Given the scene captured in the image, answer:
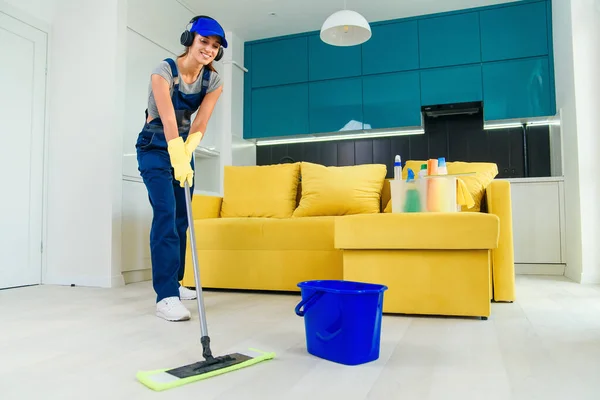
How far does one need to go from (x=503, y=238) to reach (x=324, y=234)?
2.98 ft

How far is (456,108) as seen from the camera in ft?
14.6

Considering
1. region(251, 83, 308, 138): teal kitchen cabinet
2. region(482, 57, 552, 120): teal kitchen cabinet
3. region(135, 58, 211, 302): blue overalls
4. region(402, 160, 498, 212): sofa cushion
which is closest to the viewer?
region(135, 58, 211, 302): blue overalls

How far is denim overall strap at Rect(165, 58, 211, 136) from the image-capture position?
2010 mm

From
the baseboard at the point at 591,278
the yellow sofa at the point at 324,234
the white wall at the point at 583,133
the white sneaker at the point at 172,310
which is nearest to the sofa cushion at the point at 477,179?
the yellow sofa at the point at 324,234

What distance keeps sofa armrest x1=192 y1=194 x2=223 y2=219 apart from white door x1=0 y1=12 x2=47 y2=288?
1228mm

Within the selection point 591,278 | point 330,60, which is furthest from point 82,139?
point 591,278

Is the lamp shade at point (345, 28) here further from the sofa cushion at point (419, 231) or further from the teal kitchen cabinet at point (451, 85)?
the sofa cushion at point (419, 231)

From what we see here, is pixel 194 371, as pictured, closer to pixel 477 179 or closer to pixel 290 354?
pixel 290 354

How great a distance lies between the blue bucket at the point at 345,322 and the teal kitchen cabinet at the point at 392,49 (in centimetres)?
374

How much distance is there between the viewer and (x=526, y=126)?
4.39 meters

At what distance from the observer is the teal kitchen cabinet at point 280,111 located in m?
4.95

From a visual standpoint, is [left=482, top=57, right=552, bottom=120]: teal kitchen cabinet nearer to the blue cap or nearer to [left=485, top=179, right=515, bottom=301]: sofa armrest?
[left=485, top=179, right=515, bottom=301]: sofa armrest

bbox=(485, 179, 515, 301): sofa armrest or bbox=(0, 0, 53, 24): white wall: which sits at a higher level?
bbox=(0, 0, 53, 24): white wall

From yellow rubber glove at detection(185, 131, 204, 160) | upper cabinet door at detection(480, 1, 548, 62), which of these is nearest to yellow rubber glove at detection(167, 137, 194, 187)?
yellow rubber glove at detection(185, 131, 204, 160)
